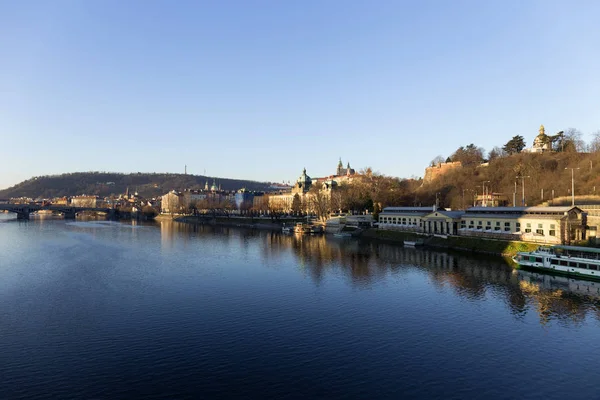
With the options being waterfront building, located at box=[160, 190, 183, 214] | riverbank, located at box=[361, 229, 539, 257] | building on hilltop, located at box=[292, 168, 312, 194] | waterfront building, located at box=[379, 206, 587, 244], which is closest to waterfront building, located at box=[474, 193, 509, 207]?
waterfront building, located at box=[379, 206, 587, 244]

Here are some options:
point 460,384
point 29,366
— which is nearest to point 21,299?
point 29,366

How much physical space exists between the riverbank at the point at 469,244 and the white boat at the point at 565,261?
4.99 metres

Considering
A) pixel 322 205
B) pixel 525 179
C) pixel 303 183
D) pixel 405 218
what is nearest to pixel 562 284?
pixel 405 218

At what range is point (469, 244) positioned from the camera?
53.4 meters

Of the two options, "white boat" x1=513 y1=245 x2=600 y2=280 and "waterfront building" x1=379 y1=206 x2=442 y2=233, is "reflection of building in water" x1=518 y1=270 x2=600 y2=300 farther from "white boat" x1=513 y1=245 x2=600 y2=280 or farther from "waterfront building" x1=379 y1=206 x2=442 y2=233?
"waterfront building" x1=379 y1=206 x2=442 y2=233

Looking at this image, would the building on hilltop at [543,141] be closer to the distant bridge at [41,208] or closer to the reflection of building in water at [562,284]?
the reflection of building in water at [562,284]

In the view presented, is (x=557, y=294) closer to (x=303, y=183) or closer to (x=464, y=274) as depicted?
(x=464, y=274)

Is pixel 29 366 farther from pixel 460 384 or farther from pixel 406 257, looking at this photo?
pixel 406 257

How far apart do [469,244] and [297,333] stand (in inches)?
1474

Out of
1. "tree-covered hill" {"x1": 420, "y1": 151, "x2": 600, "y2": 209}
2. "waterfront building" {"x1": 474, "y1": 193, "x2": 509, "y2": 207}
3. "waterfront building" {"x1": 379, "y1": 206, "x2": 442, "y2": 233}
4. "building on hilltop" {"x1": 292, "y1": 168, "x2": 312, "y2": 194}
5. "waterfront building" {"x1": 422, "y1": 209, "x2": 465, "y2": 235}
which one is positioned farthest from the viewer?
"building on hilltop" {"x1": 292, "y1": 168, "x2": 312, "y2": 194}

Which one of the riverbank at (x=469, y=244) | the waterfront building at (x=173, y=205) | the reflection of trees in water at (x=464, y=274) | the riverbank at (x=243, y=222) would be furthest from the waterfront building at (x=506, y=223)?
the waterfront building at (x=173, y=205)

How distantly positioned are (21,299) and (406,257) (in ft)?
127

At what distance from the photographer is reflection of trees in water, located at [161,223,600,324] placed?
91.9 ft

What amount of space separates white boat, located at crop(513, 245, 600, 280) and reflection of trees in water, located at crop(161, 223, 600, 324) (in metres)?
1.02
